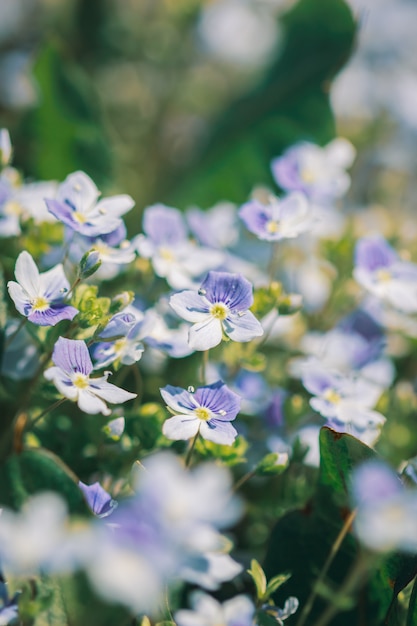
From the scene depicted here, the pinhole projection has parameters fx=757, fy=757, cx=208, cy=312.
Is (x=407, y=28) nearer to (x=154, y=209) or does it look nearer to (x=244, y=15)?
(x=244, y=15)

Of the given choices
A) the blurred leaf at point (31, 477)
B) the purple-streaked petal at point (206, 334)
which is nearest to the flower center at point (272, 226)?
the purple-streaked petal at point (206, 334)

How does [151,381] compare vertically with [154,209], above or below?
below

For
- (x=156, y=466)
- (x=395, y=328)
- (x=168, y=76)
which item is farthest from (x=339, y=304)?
(x=168, y=76)

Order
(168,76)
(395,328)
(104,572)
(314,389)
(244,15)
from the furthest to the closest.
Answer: (244,15)
(168,76)
(395,328)
(314,389)
(104,572)

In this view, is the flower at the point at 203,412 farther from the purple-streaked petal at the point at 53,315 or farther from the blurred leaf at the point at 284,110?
the blurred leaf at the point at 284,110

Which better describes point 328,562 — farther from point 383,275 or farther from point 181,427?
point 383,275

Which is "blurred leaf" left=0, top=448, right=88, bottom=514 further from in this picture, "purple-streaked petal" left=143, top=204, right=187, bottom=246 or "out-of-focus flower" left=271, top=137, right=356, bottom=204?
"out-of-focus flower" left=271, top=137, right=356, bottom=204

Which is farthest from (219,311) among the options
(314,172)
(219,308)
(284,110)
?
(284,110)
